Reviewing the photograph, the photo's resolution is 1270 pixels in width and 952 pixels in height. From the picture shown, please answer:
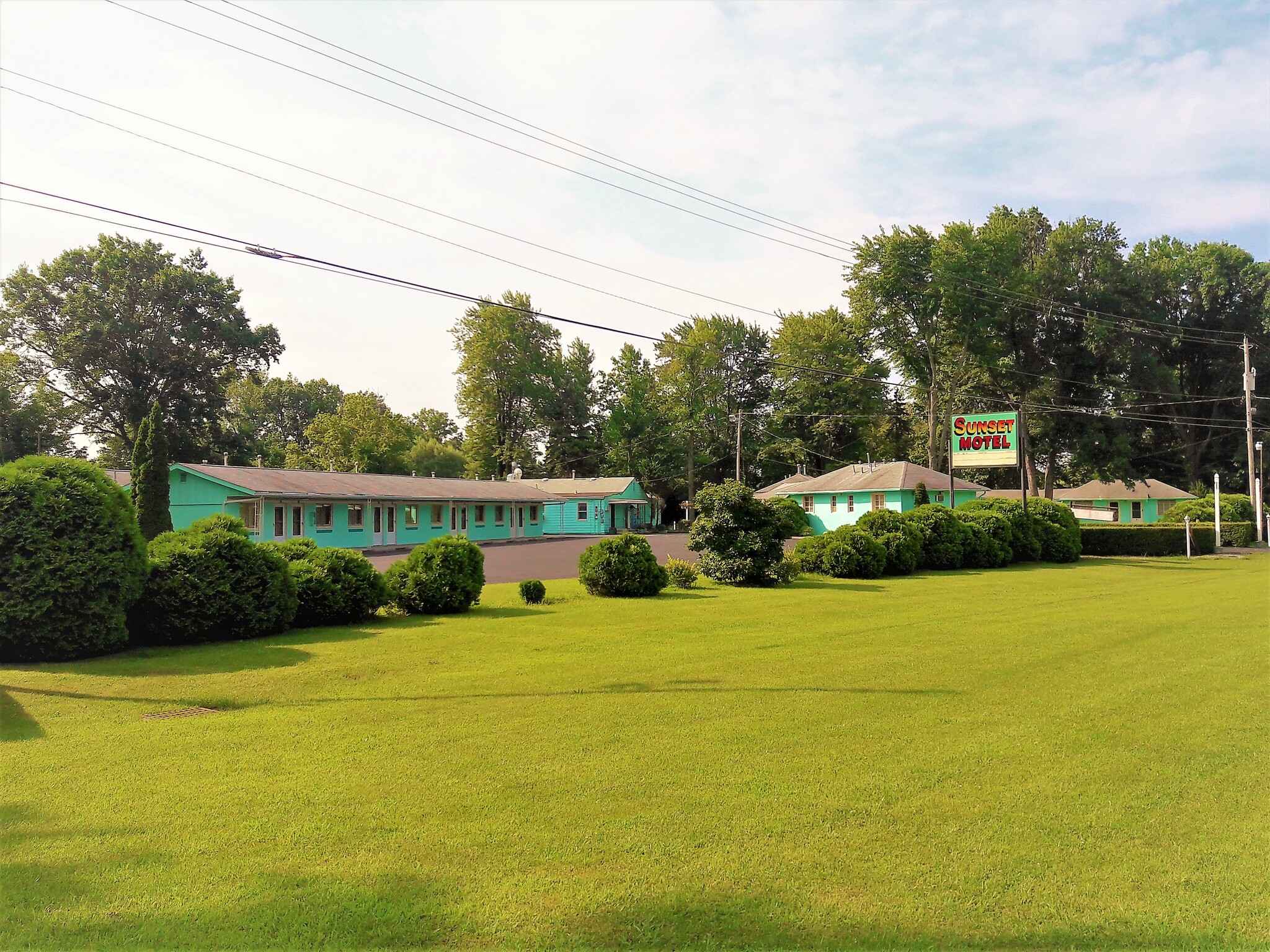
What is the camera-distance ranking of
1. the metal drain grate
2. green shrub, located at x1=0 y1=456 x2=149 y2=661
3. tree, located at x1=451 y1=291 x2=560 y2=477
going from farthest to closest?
tree, located at x1=451 y1=291 x2=560 y2=477, green shrub, located at x1=0 y1=456 x2=149 y2=661, the metal drain grate

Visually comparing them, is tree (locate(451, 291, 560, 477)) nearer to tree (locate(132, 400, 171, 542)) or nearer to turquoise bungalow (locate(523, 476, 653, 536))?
turquoise bungalow (locate(523, 476, 653, 536))

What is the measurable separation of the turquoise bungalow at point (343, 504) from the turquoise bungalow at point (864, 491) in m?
18.0

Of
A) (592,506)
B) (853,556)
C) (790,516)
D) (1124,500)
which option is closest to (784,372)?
(592,506)

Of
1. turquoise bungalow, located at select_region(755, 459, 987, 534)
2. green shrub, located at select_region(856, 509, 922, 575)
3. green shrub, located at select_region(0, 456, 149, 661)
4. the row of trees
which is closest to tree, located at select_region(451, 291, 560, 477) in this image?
the row of trees

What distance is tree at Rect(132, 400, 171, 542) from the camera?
80.5 ft

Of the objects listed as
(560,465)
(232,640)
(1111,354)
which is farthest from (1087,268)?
(232,640)

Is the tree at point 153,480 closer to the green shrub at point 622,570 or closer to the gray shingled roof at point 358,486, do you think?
the gray shingled roof at point 358,486

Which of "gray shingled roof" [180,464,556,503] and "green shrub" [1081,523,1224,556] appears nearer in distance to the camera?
"gray shingled roof" [180,464,556,503]

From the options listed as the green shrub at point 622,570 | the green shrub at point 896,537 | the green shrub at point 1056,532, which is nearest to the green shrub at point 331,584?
the green shrub at point 622,570

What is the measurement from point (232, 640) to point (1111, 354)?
56.3 meters

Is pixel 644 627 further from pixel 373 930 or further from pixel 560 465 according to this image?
pixel 560 465

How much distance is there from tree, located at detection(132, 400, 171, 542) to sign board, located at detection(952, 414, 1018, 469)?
30652mm

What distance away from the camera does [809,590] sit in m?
19.2

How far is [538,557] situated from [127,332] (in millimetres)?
32876
